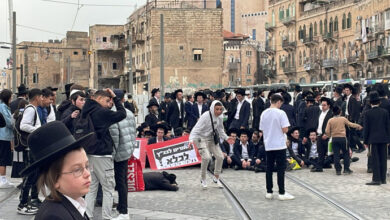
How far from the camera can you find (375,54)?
63.2 m

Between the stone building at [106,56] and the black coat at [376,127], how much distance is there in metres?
66.2

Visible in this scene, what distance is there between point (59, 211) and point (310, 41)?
7723 cm

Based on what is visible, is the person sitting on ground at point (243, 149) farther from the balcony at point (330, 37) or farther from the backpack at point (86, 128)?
the balcony at point (330, 37)

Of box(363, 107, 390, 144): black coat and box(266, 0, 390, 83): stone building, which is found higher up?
box(266, 0, 390, 83): stone building

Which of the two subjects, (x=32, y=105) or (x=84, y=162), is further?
(x=32, y=105)

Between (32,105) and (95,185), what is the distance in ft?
7.84

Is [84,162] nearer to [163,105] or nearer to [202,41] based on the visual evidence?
[163,105]

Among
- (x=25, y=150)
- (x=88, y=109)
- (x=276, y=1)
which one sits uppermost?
(x=276, y=1)

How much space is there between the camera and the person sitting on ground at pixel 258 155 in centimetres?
1533

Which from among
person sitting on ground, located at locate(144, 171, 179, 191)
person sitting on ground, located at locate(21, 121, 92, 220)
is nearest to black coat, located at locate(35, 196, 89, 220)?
person sitting on ground, located at locate(21, 121, 92, 220)

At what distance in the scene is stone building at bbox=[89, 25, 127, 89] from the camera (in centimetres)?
7931

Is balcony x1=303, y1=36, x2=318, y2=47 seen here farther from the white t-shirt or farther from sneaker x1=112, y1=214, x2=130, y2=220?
sneaker x1=112, y1=214, x2=130, y2=220

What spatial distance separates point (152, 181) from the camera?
40.4 feet

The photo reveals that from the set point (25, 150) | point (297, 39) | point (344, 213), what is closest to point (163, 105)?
point (25, 150)
